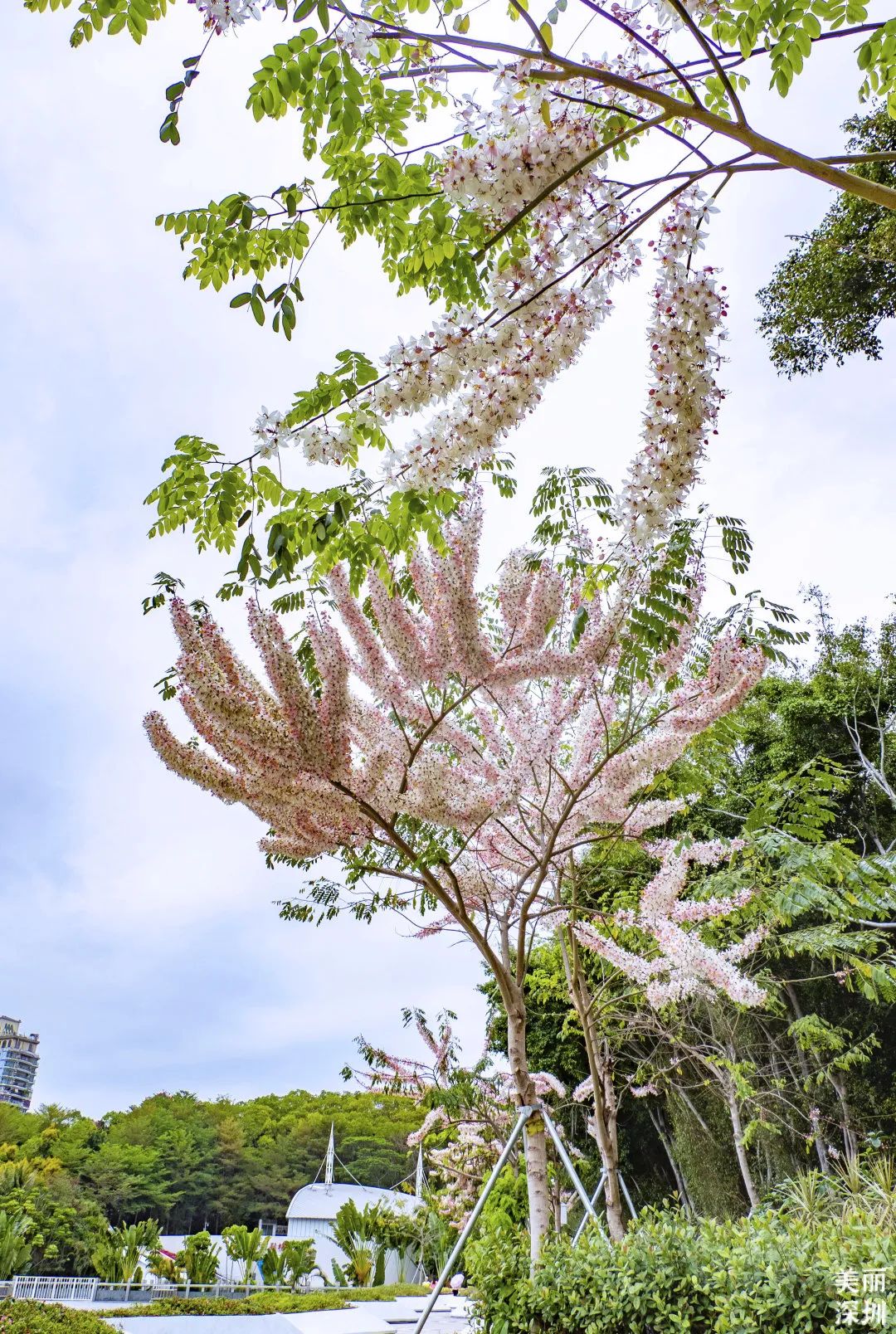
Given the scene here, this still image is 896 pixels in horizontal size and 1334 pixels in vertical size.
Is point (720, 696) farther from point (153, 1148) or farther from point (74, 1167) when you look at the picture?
point (153, 1148)

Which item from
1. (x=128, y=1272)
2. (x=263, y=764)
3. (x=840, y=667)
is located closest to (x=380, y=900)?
(x=263, y=764)

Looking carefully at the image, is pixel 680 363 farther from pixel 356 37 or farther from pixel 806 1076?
pixel 806 1076

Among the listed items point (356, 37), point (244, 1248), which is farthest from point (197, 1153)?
point (356, 37)

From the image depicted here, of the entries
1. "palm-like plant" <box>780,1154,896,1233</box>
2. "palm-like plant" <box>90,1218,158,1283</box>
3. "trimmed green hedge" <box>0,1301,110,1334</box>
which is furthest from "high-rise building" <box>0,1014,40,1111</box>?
"palm-like plant" <box>780,1154,896,1233</box>

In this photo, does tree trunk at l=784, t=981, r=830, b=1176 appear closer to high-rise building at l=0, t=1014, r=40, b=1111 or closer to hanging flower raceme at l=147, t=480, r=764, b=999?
hanging flower raceme at l=147, t=480, r=764, b=999

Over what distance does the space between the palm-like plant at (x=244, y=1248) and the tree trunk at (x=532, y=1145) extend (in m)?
13.8

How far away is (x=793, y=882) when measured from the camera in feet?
17.2

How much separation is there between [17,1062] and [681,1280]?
124 ft

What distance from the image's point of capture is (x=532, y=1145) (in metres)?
3.92

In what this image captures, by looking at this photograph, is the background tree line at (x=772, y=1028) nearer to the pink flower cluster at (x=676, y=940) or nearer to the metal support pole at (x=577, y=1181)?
→ the pink flower cluster at (x=676, y=940)

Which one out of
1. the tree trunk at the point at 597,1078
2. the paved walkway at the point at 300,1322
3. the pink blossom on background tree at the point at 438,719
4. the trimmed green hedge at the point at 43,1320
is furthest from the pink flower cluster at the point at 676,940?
the paved walkway at the point at 300,1322

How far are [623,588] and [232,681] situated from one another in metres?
1.61

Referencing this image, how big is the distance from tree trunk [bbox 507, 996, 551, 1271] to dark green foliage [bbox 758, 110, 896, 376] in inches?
281

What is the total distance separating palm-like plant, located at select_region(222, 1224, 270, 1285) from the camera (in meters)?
14.8
